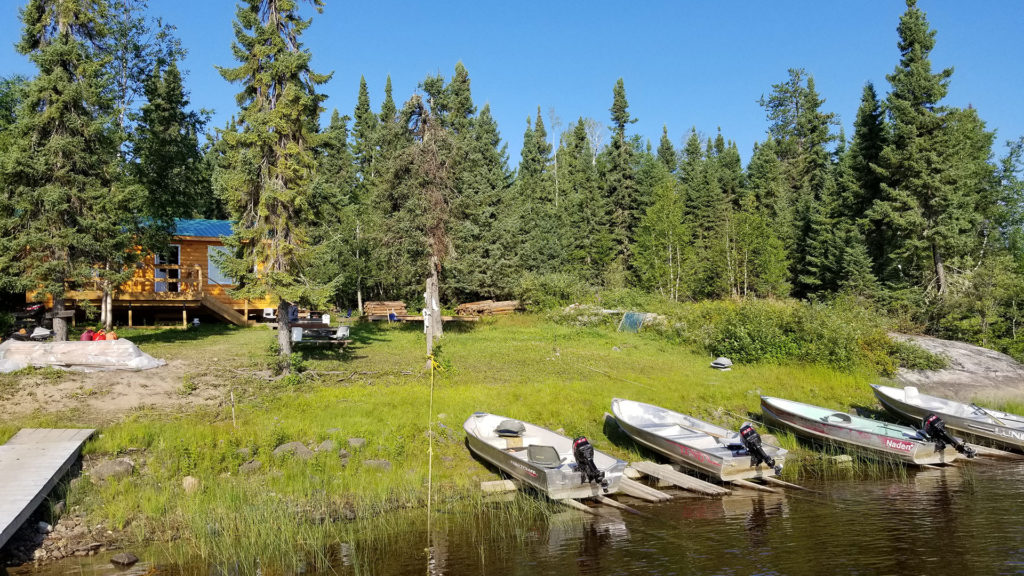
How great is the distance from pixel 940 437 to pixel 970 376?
1035 centimetres

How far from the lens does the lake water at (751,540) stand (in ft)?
27.8

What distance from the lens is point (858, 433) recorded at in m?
14.1

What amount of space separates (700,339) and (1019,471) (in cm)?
1141

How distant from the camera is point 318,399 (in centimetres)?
1498

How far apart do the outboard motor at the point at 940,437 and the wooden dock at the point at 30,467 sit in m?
17.0

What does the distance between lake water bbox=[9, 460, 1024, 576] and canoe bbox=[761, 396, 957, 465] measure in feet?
4.98

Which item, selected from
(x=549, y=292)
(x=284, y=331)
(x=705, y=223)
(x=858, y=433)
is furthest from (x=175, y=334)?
(x=705, y=223)

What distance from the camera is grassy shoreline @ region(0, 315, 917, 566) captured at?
32.5 ft

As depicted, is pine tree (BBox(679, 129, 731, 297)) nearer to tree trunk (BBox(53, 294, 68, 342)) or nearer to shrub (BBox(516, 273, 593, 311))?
shrub (BBox(516, 273, 593, 311))

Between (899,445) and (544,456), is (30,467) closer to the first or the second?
(544,456)

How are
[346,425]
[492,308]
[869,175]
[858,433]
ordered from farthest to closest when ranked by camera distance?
[869,175]
[492,308]
[858,433]
[346,425]

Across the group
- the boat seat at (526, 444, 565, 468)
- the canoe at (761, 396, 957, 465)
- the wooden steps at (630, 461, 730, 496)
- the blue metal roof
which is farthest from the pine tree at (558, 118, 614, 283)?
the boat seat at (526, 444, 565, 468)

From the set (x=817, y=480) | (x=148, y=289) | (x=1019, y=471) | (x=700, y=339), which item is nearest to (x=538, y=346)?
(x=700, y=339)

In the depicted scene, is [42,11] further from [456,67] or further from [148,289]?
[456,67]
